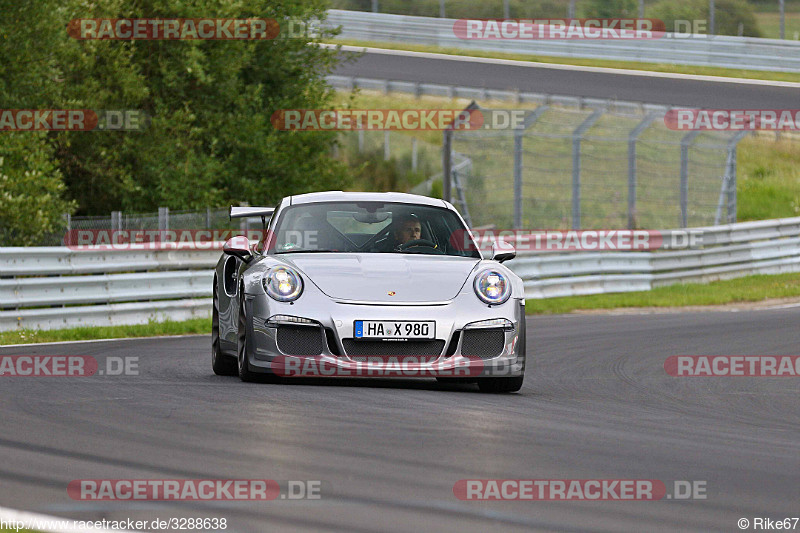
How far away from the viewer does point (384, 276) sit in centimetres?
870

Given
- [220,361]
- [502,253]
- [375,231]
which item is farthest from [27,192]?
[502,253]

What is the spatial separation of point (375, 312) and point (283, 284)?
2.10ft

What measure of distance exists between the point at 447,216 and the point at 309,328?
6.43 feet

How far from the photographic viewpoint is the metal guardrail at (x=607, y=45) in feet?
124

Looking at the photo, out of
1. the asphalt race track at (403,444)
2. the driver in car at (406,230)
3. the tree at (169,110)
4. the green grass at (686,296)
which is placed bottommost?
the green grass at (686,296)

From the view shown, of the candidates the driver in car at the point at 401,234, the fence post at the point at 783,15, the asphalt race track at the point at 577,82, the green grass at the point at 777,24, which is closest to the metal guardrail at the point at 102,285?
the driver in car at the point at 401,234

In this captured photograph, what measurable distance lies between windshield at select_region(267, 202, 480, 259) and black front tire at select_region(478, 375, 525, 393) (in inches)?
40.1

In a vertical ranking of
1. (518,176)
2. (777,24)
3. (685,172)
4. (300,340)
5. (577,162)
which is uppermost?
(777,24)

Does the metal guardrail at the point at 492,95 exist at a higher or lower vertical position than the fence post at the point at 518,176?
higher

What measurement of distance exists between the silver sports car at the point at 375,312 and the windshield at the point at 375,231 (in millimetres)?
17

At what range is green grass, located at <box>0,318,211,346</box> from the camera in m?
13.3

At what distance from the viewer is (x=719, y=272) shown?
23.0 meters

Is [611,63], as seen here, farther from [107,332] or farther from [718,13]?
[107,332]

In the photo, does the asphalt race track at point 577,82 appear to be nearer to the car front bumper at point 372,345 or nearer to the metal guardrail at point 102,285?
the metal guardrail at point 102,285
